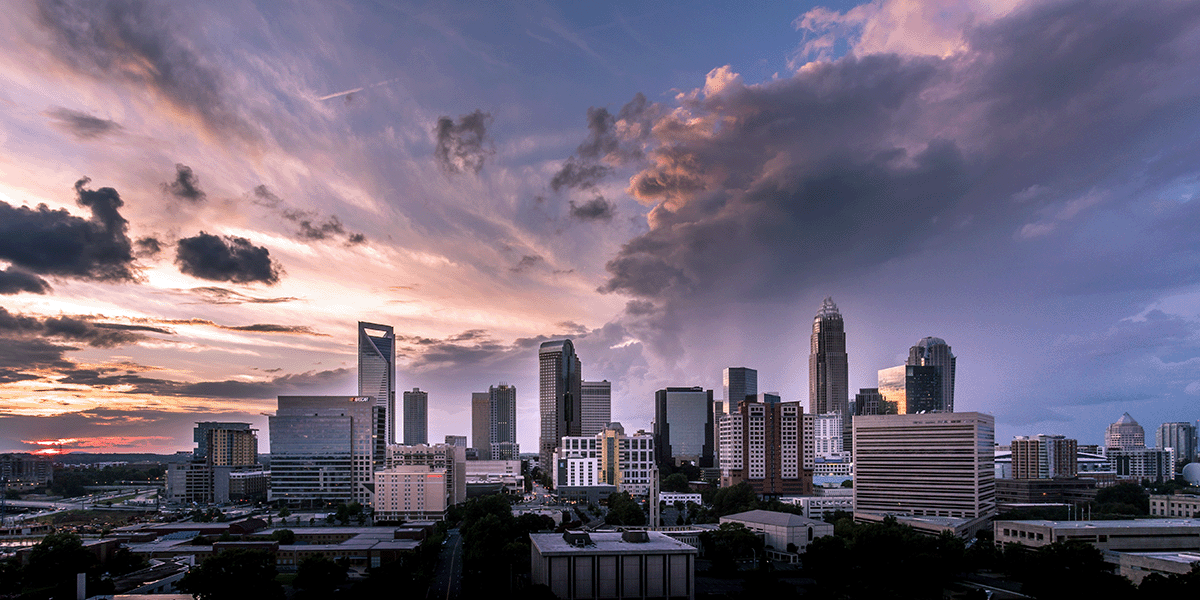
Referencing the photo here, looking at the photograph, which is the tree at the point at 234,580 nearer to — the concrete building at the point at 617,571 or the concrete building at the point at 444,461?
the concrete building at the point at 617,571

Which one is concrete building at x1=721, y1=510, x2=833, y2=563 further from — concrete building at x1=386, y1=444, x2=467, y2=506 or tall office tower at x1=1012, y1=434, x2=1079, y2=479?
tall office tower at x1=1012, y1=434, x2=1079, y2=479

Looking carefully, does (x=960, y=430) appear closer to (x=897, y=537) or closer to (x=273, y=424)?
(x=897, y=537)

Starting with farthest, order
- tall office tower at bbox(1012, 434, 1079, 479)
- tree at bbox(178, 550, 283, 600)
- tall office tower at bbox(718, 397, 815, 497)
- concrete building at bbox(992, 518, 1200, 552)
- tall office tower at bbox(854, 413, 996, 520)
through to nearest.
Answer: tall office tower at bbox(1012, 434, 1079, 479) → tall office tower at bbox(718, 397, 815, 497) → tall office tower at bbox(854, 413, 996, 520) → concrete building at bbox(992, 518, 1200, 552) → tree at bbox(178, 550, 283, 600)

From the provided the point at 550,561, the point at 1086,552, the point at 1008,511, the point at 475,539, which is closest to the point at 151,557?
the point at 475,539

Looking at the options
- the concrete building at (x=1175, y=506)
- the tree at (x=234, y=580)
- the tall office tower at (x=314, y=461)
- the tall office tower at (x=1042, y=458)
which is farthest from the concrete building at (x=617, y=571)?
the tall office tower at (x=1042, y=458)

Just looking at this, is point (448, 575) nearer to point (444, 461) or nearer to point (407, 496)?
point (407, 496)

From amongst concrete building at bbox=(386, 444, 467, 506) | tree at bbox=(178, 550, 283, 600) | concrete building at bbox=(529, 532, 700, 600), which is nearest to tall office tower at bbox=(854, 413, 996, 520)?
concrete building at bbox=(529, 532, 700, 600)

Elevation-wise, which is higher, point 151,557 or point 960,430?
point 960,430
